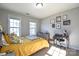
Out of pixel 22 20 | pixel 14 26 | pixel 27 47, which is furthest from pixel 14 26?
pixel 27 47


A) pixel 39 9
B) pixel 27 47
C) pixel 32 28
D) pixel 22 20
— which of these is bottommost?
pixel 27 47

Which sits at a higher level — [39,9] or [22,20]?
[39,9]

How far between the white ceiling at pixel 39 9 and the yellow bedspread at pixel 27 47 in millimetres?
527

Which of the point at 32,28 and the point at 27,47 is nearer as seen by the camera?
the point at 27,47

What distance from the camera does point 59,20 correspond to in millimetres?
1716

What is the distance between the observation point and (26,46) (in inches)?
63.7

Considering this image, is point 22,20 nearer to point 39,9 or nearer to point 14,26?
point 14,26

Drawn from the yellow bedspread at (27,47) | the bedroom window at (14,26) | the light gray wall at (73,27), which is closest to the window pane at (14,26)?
the bedroom window at (14,26)

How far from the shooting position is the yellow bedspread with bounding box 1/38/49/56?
5.08ft

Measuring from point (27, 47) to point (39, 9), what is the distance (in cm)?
73

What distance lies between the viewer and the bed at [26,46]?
61.0 inches

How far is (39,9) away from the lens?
1.69 metres

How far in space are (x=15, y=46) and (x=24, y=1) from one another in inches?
32.2

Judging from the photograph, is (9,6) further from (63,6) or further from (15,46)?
(63,6)
